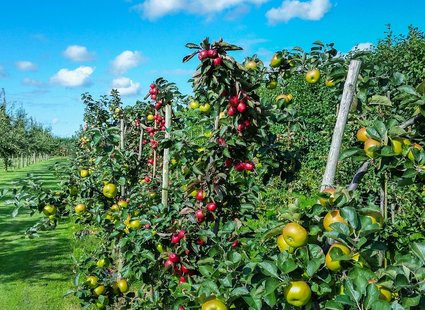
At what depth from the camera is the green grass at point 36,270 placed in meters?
6.34

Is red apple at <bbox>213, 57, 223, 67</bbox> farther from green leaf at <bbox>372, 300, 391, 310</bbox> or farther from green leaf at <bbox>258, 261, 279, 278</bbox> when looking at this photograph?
green leaf at <bbox>372, 300, 391, 310</bbox>

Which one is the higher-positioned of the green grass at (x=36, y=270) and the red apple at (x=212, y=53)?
the red apple at (x=212, y=53)

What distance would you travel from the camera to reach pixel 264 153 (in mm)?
2812

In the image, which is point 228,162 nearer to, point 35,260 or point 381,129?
point 381,129

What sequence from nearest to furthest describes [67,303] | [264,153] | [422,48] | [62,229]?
[264,153] < [67,303] < [422,48] < [62,229]

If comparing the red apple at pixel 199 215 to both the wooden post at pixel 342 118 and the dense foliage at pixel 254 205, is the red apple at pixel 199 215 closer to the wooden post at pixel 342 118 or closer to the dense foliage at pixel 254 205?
the dense foliage at pixel 254 205

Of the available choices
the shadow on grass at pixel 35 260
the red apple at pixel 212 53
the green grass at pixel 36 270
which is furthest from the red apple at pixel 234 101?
the shadow on grass at pixel 35 260

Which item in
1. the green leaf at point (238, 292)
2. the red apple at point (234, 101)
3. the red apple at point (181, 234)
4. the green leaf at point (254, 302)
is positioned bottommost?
the red apple at point (181, 234)

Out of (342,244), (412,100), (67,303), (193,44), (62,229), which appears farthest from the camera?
(62,229)

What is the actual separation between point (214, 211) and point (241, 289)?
4.75 ft

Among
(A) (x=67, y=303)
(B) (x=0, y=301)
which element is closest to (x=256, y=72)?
(A) (x=67, y=303)

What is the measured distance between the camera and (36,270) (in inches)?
315

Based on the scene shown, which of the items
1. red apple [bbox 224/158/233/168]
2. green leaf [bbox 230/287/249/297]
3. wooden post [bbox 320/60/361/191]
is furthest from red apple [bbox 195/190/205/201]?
green leaf [bbox 230/287/249/297]

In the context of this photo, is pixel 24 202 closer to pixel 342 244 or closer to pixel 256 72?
pixel 256 72
